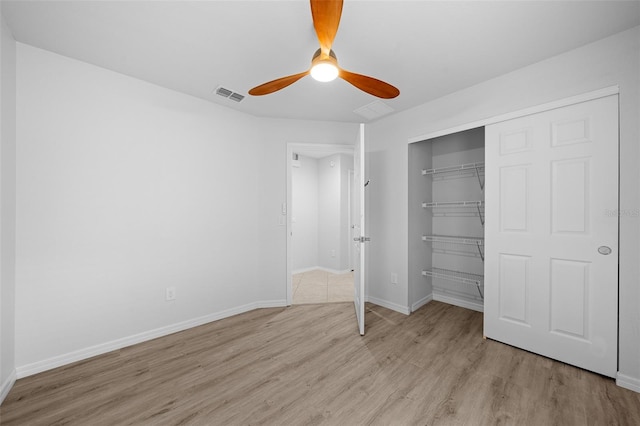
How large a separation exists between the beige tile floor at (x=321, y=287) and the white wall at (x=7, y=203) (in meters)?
2.53

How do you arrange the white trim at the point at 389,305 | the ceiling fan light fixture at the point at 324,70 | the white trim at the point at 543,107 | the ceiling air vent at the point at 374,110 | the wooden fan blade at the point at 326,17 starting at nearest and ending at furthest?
1. the wooden fan blade at the point at 326,17
2. the ceiling fan light fixture at the point at 324,70
3. the white trim at the point at 543,107
4. the ceiling air vent at the point at 374,110
5. the white trim at the point at 389,305

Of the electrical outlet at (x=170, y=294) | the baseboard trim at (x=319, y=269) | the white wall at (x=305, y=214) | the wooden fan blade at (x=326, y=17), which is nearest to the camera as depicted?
the wooden fan blade at (x=326, y=17)

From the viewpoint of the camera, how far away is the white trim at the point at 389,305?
3188 millimetres

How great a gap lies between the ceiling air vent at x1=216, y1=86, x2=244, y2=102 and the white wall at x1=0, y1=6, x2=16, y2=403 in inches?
55.9

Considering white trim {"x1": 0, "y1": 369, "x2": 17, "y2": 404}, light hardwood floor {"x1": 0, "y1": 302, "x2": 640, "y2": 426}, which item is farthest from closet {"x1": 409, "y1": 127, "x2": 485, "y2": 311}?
white trim {"x1": 0, "y1": 369, "x2": 17, "y2": 404}

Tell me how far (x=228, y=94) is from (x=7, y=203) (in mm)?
1938

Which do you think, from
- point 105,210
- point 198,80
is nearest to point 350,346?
point 105,210

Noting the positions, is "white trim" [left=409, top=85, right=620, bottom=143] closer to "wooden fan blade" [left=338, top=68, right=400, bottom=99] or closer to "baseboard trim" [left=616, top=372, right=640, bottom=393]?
"wooden fan blade" [left=338, top=68, right=400, bottom=99]

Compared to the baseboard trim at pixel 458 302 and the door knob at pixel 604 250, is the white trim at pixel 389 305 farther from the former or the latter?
the door knob at pixel 604 250

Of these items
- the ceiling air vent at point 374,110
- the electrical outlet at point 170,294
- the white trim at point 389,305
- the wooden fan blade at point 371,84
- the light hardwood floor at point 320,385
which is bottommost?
the light hardwood floor at point 320,385

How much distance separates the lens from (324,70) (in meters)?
1.56

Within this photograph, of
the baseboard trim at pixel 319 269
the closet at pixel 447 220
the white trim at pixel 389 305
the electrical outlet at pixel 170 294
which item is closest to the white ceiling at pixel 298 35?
the closet at pixel 447 220

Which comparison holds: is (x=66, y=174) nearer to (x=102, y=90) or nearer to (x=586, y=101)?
(x=102, y=90)

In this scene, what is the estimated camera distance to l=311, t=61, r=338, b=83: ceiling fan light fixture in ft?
4.98
